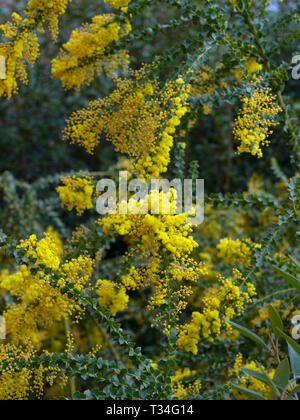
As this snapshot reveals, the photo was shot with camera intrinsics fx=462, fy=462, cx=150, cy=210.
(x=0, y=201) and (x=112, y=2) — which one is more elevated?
(x=112, y=2)

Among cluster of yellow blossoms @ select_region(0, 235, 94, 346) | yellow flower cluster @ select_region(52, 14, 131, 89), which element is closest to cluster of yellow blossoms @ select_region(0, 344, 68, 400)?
cluster of yellow blossoms @ select_region(0, 235, 94, 346)

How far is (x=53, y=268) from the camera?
0.79 m

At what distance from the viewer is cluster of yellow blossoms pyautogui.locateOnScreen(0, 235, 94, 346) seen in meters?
0.77

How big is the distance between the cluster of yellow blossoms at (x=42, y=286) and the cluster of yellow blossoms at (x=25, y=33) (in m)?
0.36

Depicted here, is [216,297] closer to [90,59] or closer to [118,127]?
[118,127]

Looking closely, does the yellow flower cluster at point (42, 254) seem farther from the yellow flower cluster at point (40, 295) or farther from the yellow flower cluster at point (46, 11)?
the yellow flower cluster at point (46, 11)

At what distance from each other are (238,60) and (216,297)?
1.55ft

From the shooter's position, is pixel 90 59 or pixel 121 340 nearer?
pixel 121 340

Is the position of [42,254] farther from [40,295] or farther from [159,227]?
[159,227]

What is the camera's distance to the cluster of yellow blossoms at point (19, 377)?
75 centimetres

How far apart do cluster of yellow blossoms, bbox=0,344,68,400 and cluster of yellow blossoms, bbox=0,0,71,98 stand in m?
0.51

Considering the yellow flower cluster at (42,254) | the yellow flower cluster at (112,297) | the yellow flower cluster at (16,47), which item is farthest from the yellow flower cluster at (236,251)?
the yellow flower cluster at (16,47)

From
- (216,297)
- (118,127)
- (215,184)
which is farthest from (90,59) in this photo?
(215,184)

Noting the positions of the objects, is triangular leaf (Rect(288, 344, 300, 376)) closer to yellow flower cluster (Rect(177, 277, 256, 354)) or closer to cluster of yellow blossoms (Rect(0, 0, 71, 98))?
yellow flower cluster (Rect(177, 277, 256, 354))
